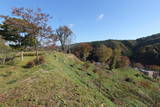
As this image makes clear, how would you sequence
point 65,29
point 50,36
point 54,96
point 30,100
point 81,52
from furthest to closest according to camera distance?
point 81,52
point 65,29
point 50,36
point 54,96
point 30,100

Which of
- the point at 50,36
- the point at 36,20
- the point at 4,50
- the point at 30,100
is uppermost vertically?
the point at 36,20

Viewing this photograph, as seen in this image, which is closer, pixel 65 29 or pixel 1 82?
pixel 1 82

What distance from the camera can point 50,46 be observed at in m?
13.3

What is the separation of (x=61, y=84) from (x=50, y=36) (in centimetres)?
658

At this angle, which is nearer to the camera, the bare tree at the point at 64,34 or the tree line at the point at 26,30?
the tree line at the point at 26,30

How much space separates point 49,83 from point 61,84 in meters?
0.95

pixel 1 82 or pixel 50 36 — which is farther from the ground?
pixel 50 36

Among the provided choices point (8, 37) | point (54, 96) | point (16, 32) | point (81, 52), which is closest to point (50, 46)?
point (16, 32)

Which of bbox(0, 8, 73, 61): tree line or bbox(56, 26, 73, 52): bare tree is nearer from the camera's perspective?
bbox(0, 8, 73, 61): tree line

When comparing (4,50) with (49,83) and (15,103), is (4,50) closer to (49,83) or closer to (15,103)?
(49,83)

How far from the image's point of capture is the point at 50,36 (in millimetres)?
12969

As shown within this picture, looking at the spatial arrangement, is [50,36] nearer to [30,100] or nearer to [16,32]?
[16,32]

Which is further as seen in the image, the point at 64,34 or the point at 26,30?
the point at 64,34

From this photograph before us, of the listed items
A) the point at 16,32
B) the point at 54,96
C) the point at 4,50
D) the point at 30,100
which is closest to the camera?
the point at 30,100
